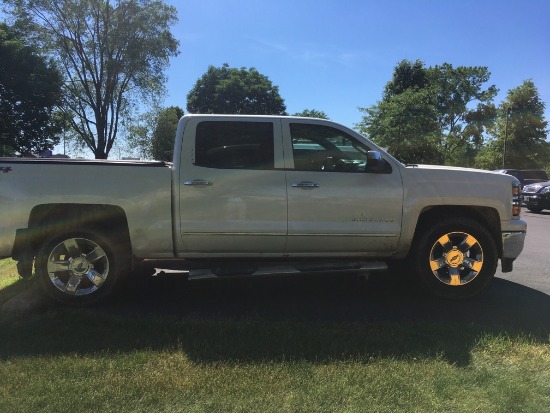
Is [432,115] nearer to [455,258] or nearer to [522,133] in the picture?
[522,133]

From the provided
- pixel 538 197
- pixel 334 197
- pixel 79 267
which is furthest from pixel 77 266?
pixel 538 197

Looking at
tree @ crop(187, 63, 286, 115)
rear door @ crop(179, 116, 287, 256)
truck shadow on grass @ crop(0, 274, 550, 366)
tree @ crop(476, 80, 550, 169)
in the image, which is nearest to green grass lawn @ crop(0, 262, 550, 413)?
truck shadow on grass @ crop(0, 274, 550, 366)

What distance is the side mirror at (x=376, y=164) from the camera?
4770 mm

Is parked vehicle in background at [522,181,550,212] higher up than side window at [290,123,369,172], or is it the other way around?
side window at [290,123,369,172]

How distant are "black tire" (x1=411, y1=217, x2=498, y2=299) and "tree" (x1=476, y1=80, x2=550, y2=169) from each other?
38.9 metres

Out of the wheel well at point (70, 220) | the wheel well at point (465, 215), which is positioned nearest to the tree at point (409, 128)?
the wheel well at point (465, 215)

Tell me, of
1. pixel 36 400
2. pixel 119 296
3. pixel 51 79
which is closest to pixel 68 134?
pixel 51 79

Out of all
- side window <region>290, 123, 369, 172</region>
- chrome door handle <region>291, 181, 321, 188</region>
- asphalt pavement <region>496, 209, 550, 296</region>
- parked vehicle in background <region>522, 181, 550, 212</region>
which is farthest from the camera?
parked vehicle in background <region>522, 181, 550, 212</region>

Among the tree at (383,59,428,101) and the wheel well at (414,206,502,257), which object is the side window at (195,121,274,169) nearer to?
the wheel well at (414,206,502,257)

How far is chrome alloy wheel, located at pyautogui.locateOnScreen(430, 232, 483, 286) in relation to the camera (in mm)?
5031

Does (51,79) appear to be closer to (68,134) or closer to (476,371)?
(68,134)

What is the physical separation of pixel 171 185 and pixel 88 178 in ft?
2.63

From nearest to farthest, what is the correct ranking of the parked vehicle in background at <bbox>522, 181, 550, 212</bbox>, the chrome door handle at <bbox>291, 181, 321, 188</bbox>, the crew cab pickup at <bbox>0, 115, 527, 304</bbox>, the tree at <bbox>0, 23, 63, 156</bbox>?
1. the crew cab pickup at <bbox>0, 115, 527, 304</bbox>
2. the chrome door handle at <bbox>291, 181, 321, 188</bbox>
3. the parked vehicle in background at <bbox>522, 181, 550, 212</bbox>
4. the tree at <bbox>0, 23, 63, 156</bbox>

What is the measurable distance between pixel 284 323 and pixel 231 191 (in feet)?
4.52
